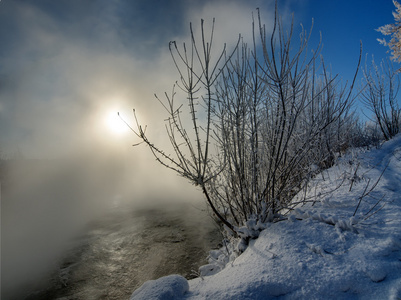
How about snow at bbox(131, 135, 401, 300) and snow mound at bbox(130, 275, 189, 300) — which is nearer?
snow at bbox(131, 135, 401, 300)

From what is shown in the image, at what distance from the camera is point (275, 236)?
2.08 metres

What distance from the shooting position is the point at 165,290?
171 centimetres

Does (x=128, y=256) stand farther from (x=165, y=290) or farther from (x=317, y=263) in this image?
(x=317, y=263)

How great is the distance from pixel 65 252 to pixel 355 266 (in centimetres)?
830

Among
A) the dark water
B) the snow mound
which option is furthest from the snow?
the dark water

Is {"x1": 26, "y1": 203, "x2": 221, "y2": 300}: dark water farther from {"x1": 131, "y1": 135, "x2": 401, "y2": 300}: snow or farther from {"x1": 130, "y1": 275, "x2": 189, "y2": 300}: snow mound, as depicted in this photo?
{"x1": 131, "y1": 135, "x2": 401, "y2": 300}: snow

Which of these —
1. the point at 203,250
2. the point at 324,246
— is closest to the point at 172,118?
the point at 324,246

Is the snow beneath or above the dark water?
above

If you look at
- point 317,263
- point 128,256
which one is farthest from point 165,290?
point 128,256

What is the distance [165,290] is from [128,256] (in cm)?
517

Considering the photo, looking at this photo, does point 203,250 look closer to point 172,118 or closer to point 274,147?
point 274,147

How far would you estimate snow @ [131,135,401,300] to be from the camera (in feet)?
4.58

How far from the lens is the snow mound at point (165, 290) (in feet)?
5.50

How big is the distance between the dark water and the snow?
3.82 feet
